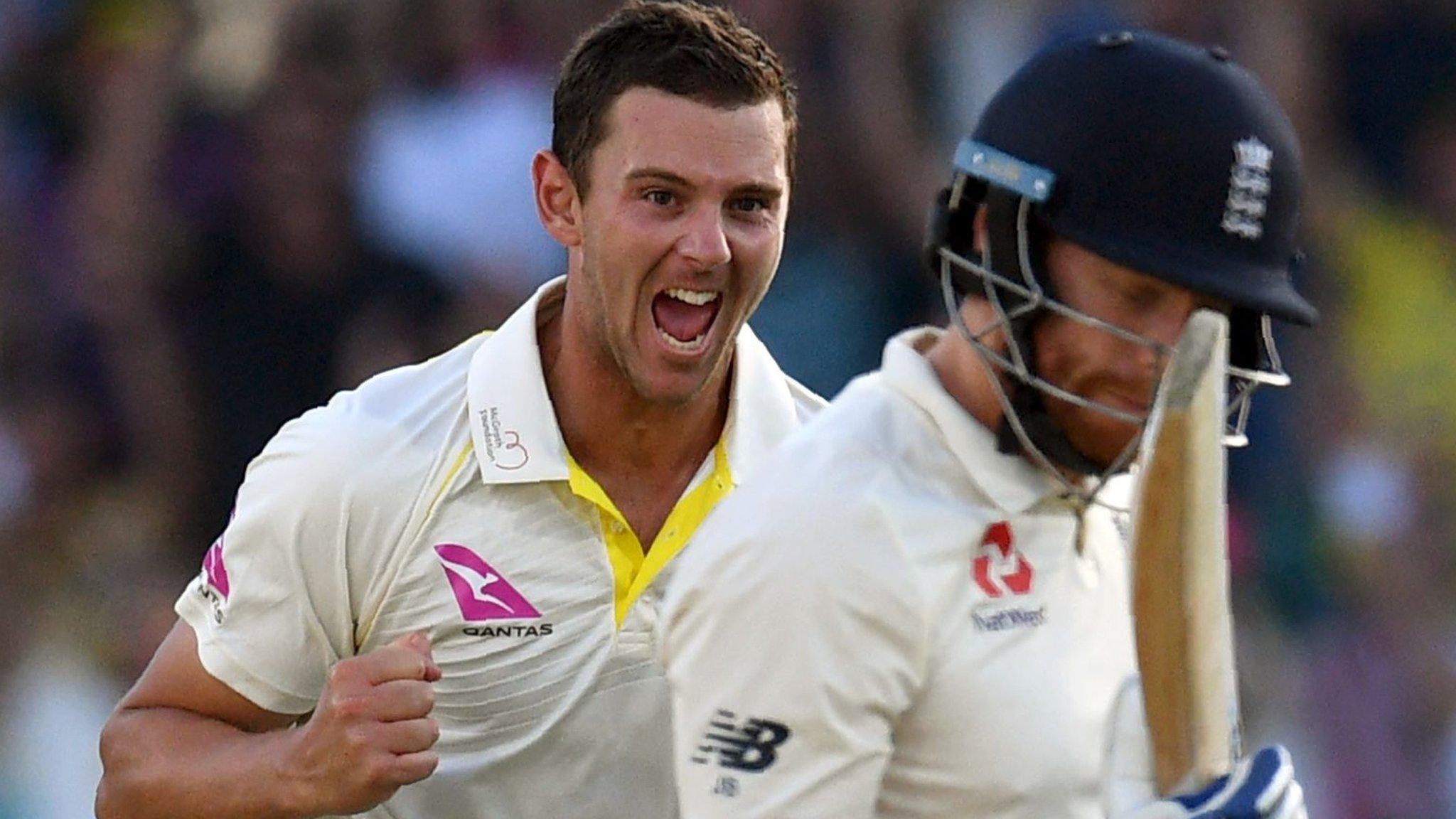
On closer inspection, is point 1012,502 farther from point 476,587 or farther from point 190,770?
point 190,770

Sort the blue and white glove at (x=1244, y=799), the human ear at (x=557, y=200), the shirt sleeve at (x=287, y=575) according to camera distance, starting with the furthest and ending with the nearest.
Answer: the human ear at (x=557, y=200) < the shirt sleeve at (x=287, y=575) < the blue and white glove at (x=1244, y=799)

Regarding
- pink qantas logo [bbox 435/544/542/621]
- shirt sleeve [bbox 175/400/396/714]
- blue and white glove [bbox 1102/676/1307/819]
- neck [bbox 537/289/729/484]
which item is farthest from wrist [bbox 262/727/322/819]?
blue and white glove [bbox 1102/676/1307/819]

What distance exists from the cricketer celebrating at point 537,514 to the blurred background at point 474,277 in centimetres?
270

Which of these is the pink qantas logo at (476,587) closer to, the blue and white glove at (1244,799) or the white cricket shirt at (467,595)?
the white cricket shirt at (467,595)

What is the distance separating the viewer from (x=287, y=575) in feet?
11.5

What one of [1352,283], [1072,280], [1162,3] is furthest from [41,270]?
[1072,280]

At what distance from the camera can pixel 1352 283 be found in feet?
22.9

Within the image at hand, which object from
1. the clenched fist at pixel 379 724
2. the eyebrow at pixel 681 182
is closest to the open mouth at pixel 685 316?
the eyebrow at pixel 681 182

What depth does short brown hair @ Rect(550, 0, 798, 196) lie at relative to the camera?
370cm

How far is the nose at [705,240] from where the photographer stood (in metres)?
3.64

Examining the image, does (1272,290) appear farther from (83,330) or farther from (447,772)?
(83,330)

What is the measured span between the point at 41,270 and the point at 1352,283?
11.2ft

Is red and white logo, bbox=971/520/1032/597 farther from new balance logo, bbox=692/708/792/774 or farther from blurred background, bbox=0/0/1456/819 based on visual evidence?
blurred background, bbox=0/0/1456/819

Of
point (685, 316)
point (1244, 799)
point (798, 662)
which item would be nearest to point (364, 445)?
point (685, 316)
